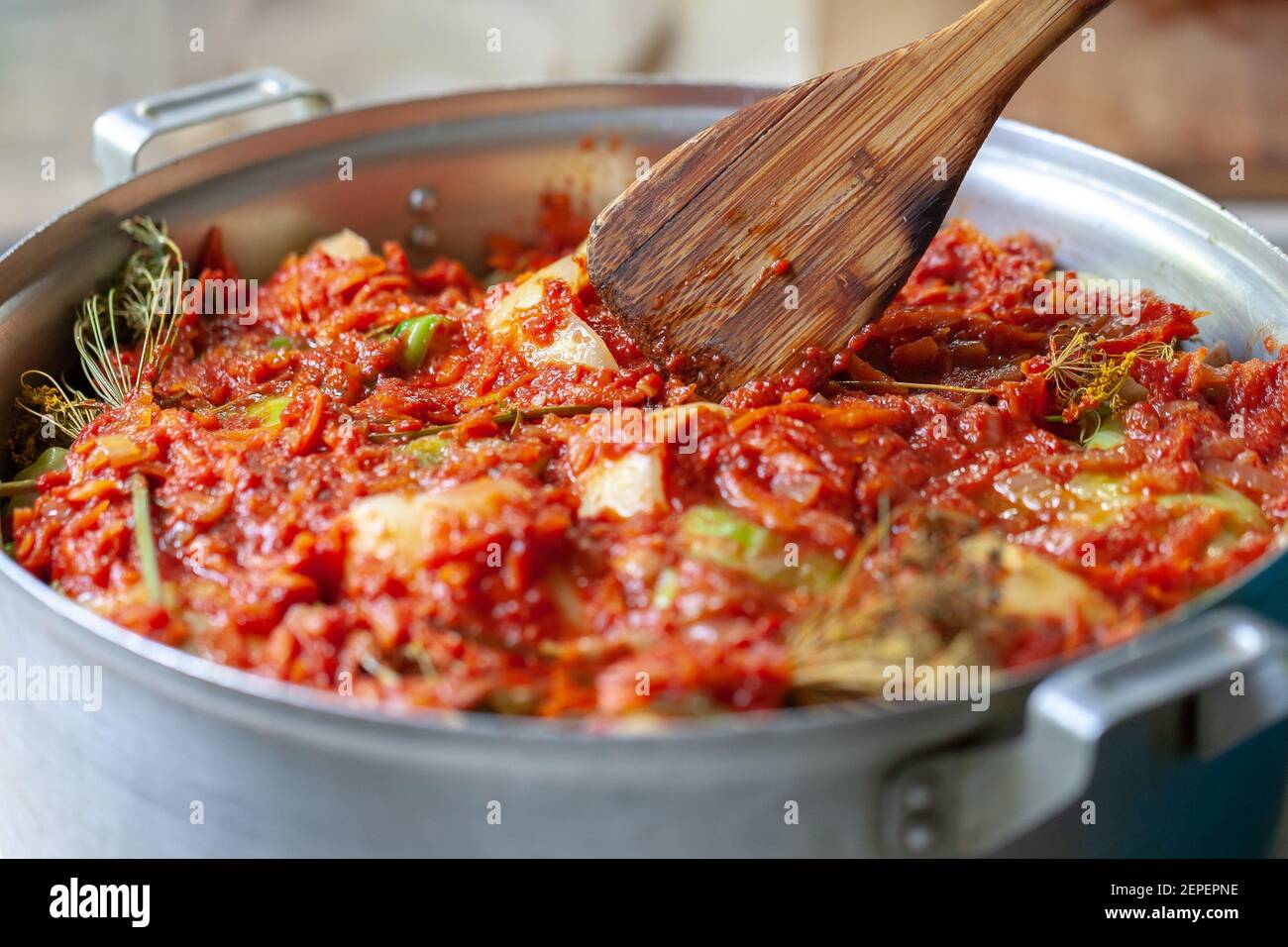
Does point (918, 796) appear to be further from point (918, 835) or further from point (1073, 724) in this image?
point (1073, 724)

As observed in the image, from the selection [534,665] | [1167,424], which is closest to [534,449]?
[534,665]

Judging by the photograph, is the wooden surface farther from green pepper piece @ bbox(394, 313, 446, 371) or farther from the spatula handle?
green pepper piece @ bbox(394, 313, 446, 371)

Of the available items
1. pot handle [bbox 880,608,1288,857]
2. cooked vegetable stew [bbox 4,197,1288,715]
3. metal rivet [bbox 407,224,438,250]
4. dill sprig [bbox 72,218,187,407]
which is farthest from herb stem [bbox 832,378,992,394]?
dill sprig [bbox 72,218,187,407]

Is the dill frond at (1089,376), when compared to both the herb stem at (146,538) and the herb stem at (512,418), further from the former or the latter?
the herb stem at (146,538)

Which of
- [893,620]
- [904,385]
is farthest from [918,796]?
[904,385]

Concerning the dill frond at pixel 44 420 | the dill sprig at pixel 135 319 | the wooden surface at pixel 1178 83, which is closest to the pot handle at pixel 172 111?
the dill sprig at pixel 135 319

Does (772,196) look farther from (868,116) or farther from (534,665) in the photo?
(534,665)
